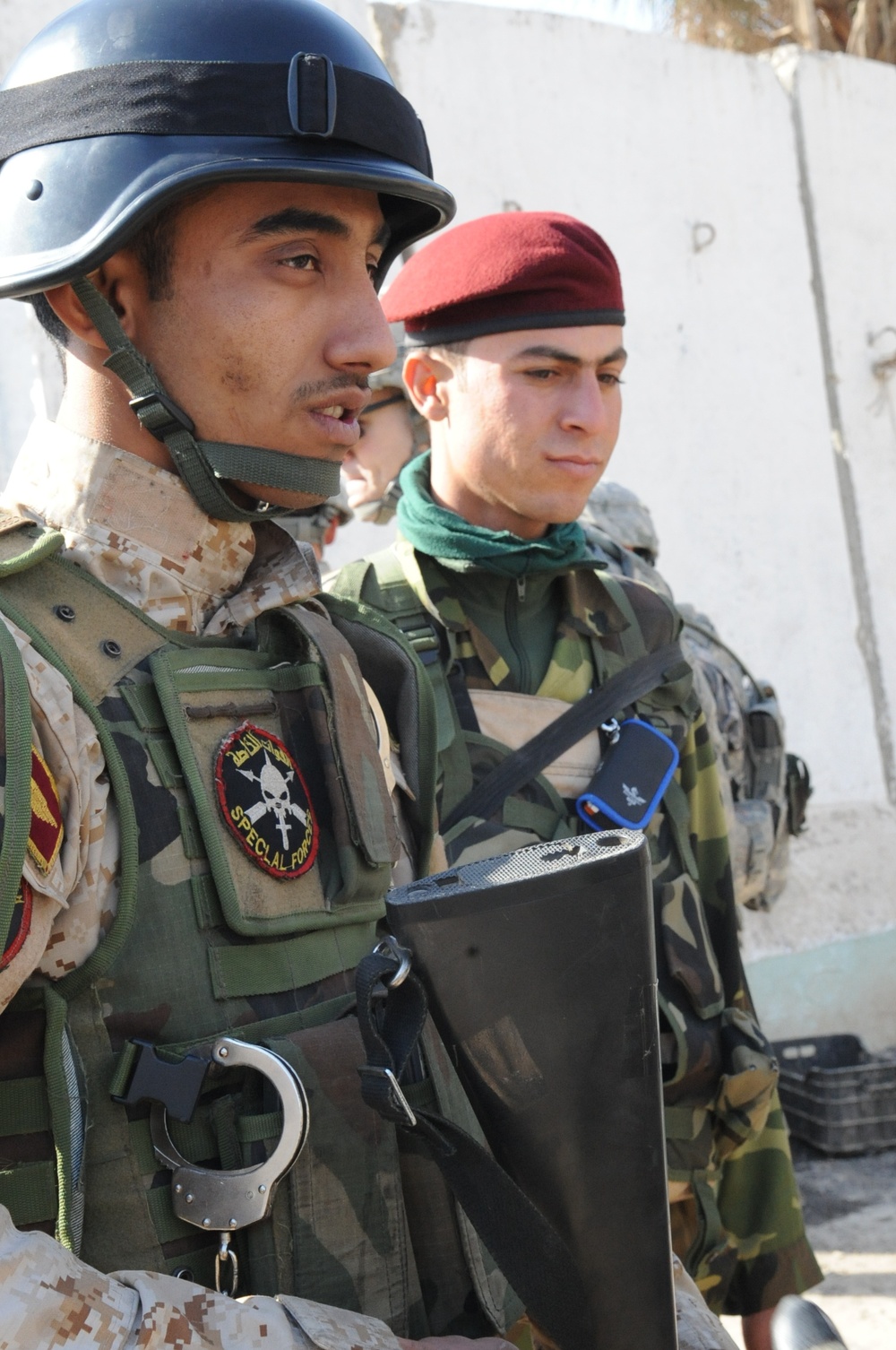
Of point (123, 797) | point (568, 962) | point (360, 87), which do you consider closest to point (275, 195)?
point (360, 87)

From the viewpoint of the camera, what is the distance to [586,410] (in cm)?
254

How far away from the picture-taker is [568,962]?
1.21 meters

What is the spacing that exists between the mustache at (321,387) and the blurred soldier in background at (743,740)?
1958 millimetres

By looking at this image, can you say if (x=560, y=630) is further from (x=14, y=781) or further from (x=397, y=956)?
(x=14, y=781)

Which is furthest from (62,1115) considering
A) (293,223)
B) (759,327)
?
(759,327)

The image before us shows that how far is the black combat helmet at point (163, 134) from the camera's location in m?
1.45

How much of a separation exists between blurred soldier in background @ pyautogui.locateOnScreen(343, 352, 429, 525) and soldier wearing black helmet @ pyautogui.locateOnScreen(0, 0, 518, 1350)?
2049 millimetres

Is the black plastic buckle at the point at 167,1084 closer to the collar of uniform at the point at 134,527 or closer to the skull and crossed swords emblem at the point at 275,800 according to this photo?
the skull and crossed swords emblem at the point at 275,800

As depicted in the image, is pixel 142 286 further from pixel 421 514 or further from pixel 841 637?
pixel 841 637

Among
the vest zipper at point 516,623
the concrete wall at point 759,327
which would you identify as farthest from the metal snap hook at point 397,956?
the concrete wall at point 759,327

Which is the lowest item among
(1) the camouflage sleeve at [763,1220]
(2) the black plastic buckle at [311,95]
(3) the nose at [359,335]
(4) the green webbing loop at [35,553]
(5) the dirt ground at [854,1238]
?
(5) the dirt ground at [854,1238]

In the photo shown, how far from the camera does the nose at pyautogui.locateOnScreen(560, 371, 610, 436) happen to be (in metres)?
2.52

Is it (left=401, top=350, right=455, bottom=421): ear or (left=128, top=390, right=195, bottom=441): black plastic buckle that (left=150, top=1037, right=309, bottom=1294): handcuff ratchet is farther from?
(left=401, top=350, right=455, bottom=421): ear

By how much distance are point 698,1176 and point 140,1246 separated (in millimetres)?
1394
